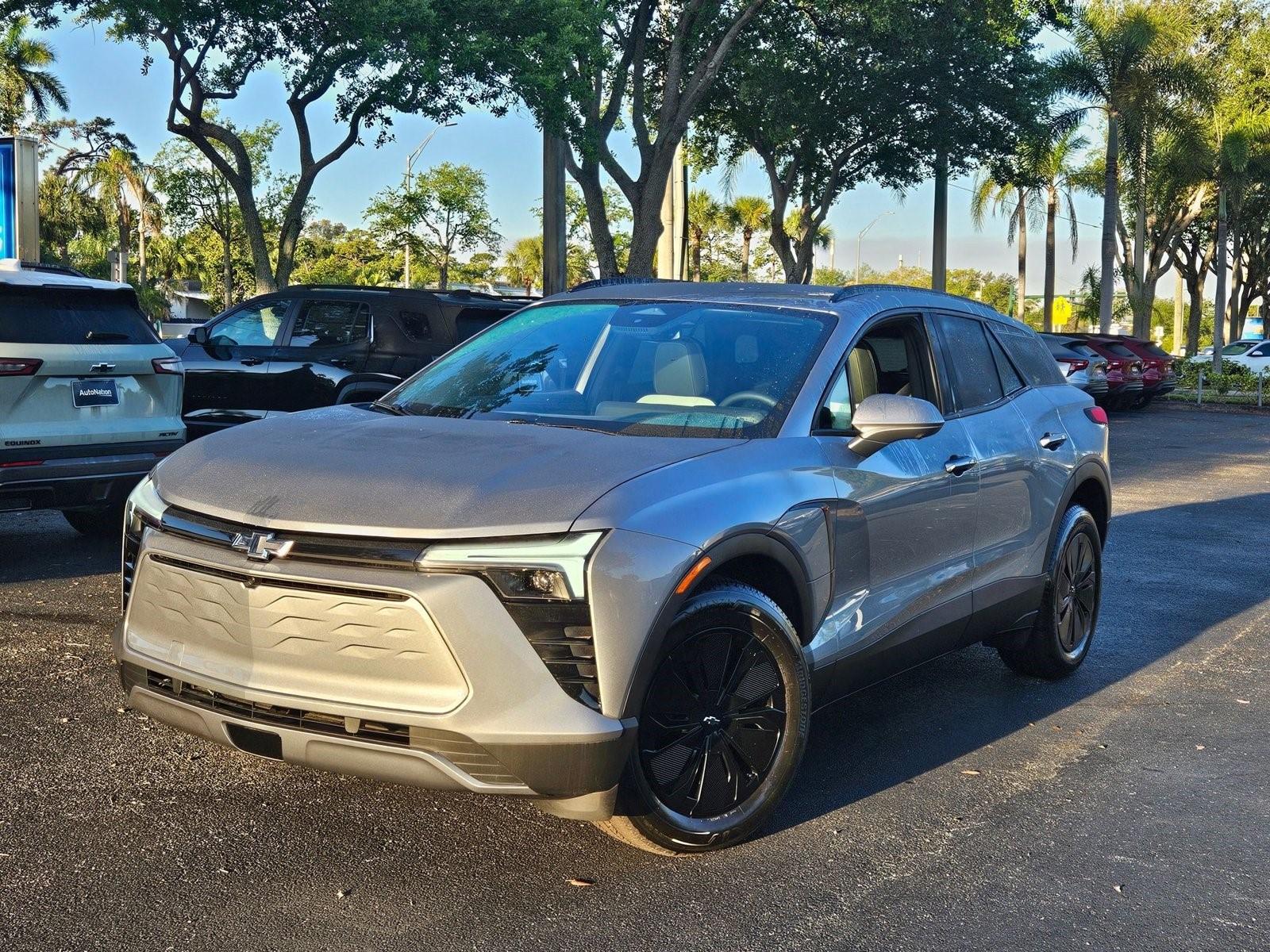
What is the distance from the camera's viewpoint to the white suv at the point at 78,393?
25.7 feet

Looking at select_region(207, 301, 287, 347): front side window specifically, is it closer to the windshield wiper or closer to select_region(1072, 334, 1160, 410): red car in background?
the windshield wiper

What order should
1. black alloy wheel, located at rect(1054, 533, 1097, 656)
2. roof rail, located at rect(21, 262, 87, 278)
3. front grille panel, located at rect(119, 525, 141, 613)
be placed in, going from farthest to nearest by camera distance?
roof rail, located at rect(21, 262, 87, 278)
black alloy wheel, located at rect(1054, 533, 1097, 656)
front grille panel, located at rect(119, 525, 141, 613)

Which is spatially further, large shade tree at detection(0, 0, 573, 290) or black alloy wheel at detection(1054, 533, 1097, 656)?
large shade tree at detection(0, 0, 573, 290)

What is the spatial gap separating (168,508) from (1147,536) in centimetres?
892

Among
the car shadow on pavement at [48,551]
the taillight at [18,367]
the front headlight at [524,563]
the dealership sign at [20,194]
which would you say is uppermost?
the dealership sign at [20,194]

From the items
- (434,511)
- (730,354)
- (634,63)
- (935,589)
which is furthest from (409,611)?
(634,63)

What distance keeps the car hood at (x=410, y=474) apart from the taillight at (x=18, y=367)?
12.9 feet

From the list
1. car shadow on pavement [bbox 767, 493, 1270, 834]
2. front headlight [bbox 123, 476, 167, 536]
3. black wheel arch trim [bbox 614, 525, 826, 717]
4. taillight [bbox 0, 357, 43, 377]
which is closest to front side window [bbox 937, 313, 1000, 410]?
car shadow on pavement [bbox 767, 493, 1270, 834]

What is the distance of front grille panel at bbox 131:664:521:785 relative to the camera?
356 centimetres

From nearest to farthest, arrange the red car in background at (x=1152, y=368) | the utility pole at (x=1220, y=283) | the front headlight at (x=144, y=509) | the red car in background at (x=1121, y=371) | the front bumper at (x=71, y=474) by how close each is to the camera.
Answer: the front headlight at (x=144, y=509), the front bumper at (x=71, y=474), the red car in background at (x=1121, y=371), the red car in background at (x=1152, y=368), the utility pole at (x=1220, y=283)

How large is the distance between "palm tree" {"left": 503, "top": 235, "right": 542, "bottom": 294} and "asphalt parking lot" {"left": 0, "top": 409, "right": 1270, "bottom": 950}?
266ft

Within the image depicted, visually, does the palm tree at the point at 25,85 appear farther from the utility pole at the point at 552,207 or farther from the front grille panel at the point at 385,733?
the front grille panel at the point at 385,733

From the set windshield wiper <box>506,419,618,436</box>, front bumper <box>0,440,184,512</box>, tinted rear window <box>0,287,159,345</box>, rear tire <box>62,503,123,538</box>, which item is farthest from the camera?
rear tire <box>62,503,123,538</box>

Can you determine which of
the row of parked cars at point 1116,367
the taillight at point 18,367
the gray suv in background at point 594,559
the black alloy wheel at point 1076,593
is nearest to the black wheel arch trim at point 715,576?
the gray suv in background at point 594,559
